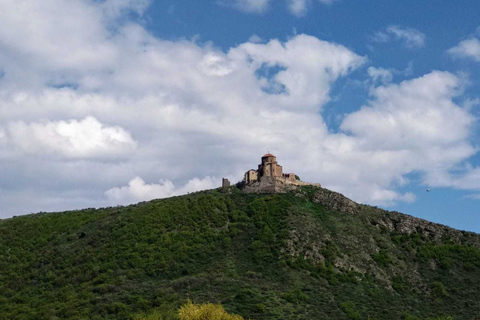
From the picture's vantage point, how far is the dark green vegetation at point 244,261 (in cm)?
6078

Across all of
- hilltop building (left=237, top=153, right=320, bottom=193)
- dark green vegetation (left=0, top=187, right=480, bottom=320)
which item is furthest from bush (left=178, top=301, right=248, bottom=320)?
hilltop building (left=237, top=153, right=320, bottom=193)

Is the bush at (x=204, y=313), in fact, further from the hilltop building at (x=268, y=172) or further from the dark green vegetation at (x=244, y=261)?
the hilltop building at (x=268, y=172)

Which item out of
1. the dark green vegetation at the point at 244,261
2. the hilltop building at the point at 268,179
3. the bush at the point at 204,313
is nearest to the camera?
the bush at the point at 204,313

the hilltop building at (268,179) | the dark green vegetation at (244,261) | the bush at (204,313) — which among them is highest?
the hilltop building at (268,179)

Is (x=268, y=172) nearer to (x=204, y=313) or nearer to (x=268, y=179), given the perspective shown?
(x=268, y=179)

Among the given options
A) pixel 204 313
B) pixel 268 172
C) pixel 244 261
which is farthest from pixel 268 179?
pixel 204 313

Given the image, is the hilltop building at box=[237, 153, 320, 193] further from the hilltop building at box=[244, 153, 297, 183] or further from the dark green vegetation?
the dark green vegetation

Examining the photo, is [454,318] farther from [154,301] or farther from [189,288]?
[154,301]

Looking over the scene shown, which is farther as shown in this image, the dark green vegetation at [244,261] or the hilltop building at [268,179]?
the hilltop building at [268,179]

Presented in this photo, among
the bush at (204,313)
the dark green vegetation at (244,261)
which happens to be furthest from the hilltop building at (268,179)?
the bush at (204,313)

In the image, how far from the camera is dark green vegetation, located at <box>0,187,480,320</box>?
2393 inches

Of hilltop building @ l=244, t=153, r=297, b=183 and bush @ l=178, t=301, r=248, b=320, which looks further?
hilltop building @ l=244, t=153, r=297, b=183

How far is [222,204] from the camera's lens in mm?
91812

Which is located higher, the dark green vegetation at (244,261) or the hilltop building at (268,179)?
the hilltop building at (268,179)
